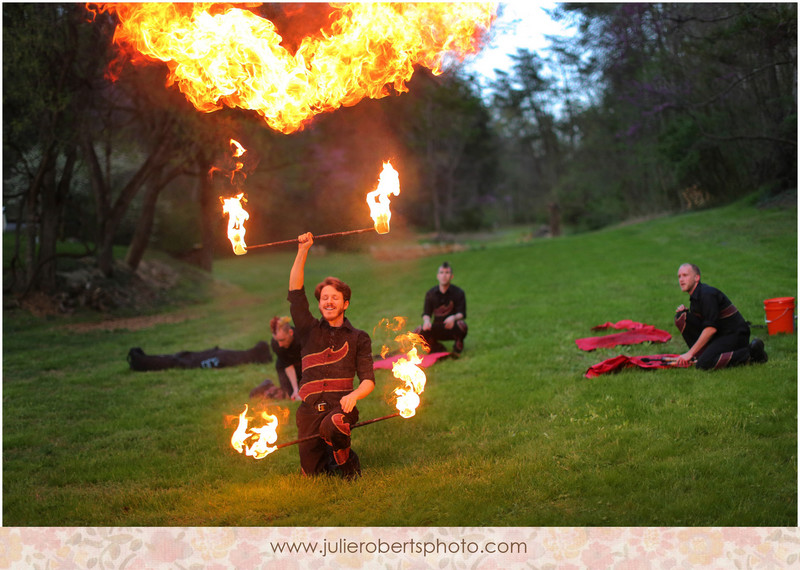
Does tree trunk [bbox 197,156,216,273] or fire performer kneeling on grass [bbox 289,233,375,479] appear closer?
fire performer kneeling on grass [bbox 289,233,375,479]

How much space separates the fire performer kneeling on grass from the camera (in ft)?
16.5

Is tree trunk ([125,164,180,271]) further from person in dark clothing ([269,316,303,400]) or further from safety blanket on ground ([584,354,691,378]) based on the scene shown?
safety blanket on ground ([584,354,691,378])

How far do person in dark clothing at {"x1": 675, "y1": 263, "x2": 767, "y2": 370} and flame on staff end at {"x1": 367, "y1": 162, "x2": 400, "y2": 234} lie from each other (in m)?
3.54

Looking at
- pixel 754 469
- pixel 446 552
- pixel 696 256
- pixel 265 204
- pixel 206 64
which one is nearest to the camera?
pixel 446 552

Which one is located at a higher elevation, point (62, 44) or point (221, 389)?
point (62, 44)

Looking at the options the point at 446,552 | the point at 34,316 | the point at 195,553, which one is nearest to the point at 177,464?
the point at 195,553

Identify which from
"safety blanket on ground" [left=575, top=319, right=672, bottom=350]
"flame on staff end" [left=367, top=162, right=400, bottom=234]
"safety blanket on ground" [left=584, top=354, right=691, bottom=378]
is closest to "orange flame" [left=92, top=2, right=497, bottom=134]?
"flame on staff end" [left=367, top=162, right=400, bottom=234]

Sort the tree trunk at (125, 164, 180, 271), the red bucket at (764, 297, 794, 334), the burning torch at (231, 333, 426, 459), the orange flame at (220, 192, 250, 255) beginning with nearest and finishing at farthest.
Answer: the burning torch at (231, 333, 426, 459), the orange flame at (220, 192, 250, 255), the red bucket at (764, 297, 794, 334), the tree trunk at (125, 164, 180, 271)

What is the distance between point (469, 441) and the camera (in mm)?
5785

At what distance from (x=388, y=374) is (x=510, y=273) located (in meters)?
9.76

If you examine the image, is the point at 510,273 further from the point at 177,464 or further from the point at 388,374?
the point at 177,464

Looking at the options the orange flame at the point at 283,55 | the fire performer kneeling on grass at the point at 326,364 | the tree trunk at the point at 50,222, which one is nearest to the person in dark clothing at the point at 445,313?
the orange flame at the point at 283,55

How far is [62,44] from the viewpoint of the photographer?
547 inches

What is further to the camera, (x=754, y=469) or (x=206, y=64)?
(x=206, y=64)
